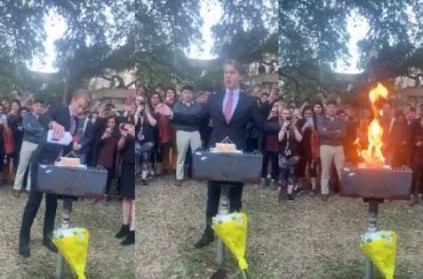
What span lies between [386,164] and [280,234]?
91cm

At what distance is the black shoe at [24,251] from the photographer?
4.55 metres

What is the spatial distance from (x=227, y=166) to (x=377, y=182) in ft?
3.41

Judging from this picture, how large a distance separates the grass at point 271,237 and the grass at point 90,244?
174 millimetres

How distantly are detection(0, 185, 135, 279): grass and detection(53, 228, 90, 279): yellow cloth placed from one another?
9 cm

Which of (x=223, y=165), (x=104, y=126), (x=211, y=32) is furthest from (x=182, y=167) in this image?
(x=211, y=32)

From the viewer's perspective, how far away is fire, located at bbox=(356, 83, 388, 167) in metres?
4.57

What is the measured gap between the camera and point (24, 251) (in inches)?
179

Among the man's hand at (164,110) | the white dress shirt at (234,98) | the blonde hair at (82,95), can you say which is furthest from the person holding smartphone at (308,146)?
the blonde hair at (82,95)

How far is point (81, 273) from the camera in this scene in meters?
4.51

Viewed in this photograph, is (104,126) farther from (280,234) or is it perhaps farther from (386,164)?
(386,164)

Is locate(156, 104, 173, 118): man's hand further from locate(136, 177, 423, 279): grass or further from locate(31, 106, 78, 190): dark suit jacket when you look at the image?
locate(31, 106, 78, 190): dark suit jacket

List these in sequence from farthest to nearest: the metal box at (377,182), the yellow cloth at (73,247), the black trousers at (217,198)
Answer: the black trousers at (217,198)
the yellow cloth at (73,247)
the metal box at (377,182)

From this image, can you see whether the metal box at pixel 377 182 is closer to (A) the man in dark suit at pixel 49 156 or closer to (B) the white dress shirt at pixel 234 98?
(B) the white dress shirt at pixel 234 98

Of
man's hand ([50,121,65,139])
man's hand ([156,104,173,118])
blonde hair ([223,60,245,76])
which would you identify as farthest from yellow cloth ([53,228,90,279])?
blonde hair ([223,60,245,76])
